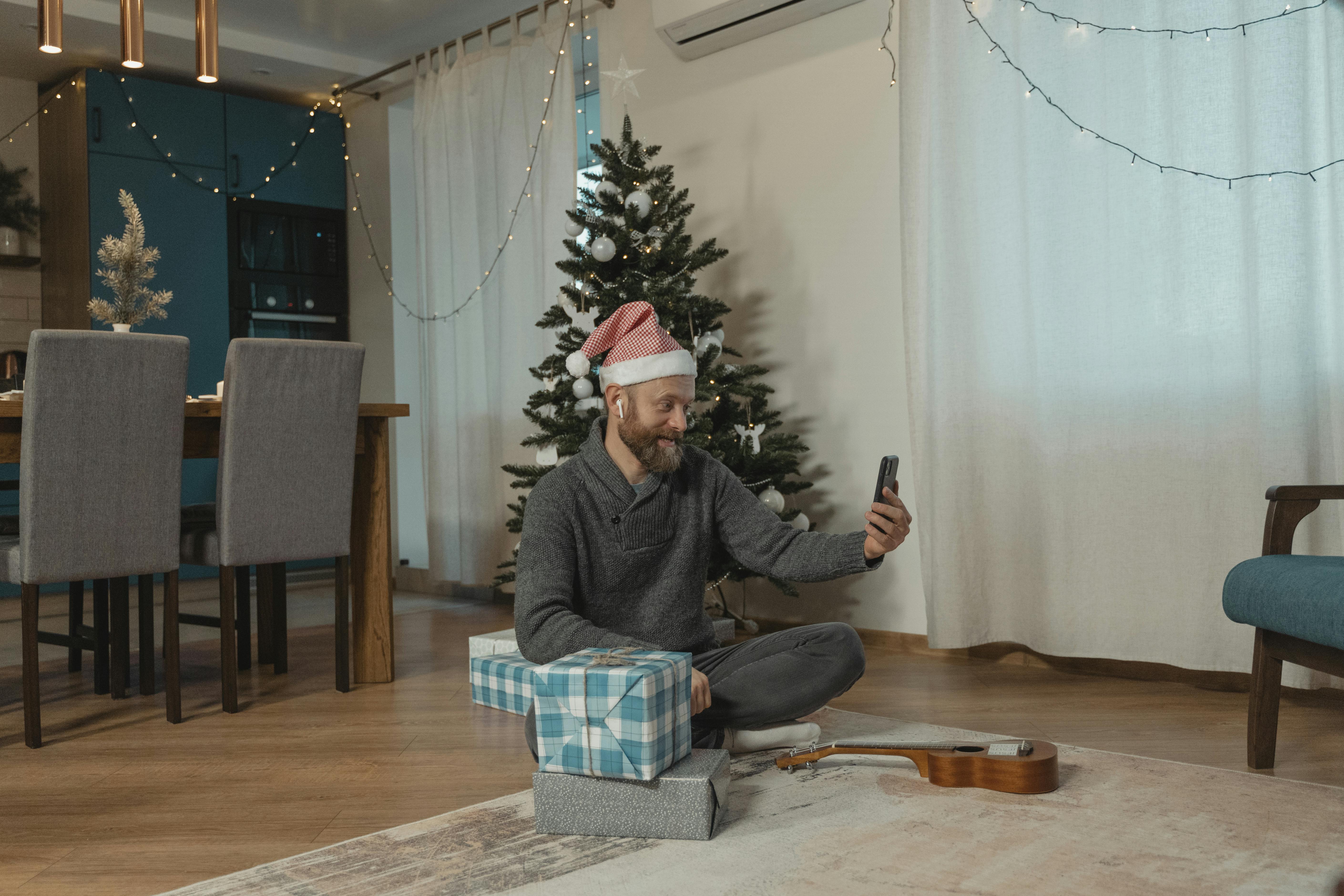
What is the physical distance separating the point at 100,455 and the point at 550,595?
4.46 feet

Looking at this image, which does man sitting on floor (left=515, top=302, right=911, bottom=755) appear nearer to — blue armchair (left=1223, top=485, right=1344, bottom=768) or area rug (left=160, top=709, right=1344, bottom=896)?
area rug (left=160, top=709, right=1344, bottom=896)

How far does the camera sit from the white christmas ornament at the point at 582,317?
3754 millimetres

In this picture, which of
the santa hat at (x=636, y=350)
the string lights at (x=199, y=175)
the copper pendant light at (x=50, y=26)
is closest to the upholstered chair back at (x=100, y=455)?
the copper pendant light at (x=50, y=26)

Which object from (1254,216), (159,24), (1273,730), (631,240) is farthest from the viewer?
(159,24)

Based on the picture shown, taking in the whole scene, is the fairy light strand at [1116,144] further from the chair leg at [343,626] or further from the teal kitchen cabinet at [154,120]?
the teal kitchen cabinet at [154,120]

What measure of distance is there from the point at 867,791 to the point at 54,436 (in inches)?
78.4

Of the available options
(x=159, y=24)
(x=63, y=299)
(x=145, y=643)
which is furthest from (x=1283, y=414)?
(x=63, y=299)

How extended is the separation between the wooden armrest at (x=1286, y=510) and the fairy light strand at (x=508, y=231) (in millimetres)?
3368

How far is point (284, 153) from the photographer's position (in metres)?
5.98

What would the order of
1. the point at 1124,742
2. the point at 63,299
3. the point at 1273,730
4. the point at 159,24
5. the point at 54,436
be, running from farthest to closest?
the point at 63,299, the point at 159,24, the point at 54,436, the point at 1124,742, the point at 1273,730

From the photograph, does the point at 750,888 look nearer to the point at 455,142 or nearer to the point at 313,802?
the point at 313,802

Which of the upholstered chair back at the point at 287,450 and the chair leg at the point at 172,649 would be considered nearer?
the chair leg at the point at 172,649

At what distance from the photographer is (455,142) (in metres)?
5.17

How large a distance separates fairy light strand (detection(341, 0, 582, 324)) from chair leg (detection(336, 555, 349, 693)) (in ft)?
7.10
